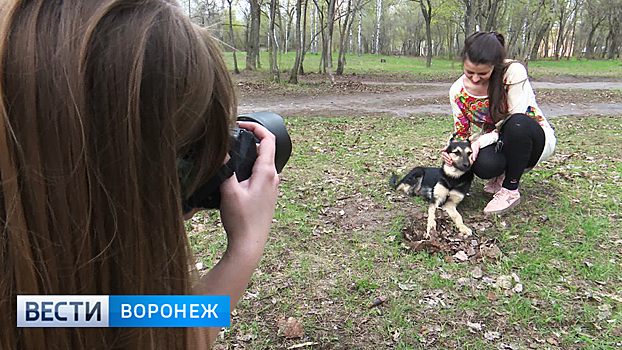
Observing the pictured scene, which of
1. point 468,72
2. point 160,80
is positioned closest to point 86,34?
point 160,80

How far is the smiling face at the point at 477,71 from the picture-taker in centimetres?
331

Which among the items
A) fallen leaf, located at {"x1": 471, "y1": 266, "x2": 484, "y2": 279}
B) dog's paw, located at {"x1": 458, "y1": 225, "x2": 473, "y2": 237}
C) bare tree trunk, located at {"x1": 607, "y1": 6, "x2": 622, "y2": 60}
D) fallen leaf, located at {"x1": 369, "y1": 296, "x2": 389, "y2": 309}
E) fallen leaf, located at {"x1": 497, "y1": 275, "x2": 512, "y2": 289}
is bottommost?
fallen leaf, located at {"x1": 369, "y1": 296, "x2": 389, "y2": 309}

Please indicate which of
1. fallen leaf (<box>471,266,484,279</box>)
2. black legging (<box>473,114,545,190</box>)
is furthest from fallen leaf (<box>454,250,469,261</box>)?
black legging (<box>473,114,545,190</box>)

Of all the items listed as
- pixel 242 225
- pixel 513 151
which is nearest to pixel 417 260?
pixel 513 151

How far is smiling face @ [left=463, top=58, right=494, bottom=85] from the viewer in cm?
331

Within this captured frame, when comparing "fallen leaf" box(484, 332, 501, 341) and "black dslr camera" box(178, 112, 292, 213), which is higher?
"black dslr camera" box(178, 112, 292, 213)

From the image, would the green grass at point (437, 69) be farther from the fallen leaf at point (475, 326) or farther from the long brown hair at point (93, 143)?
the long brown hair at point (93, 143)

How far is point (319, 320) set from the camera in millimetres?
2283

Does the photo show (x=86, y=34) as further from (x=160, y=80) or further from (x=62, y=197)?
(x=62, y=197)

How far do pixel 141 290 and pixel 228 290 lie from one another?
30cm

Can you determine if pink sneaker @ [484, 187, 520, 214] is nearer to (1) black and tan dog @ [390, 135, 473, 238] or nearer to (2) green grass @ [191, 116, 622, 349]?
(2) green grass @ [191, 116, 622, 349]

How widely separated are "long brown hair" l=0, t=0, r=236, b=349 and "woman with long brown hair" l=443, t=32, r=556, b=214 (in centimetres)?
312

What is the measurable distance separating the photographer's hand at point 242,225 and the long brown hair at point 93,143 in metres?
0.22

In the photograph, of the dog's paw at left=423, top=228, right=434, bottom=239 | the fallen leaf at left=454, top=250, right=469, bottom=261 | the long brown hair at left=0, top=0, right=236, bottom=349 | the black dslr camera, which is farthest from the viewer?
the dog's paw at left=423, top=228, right=434, bottom=239
